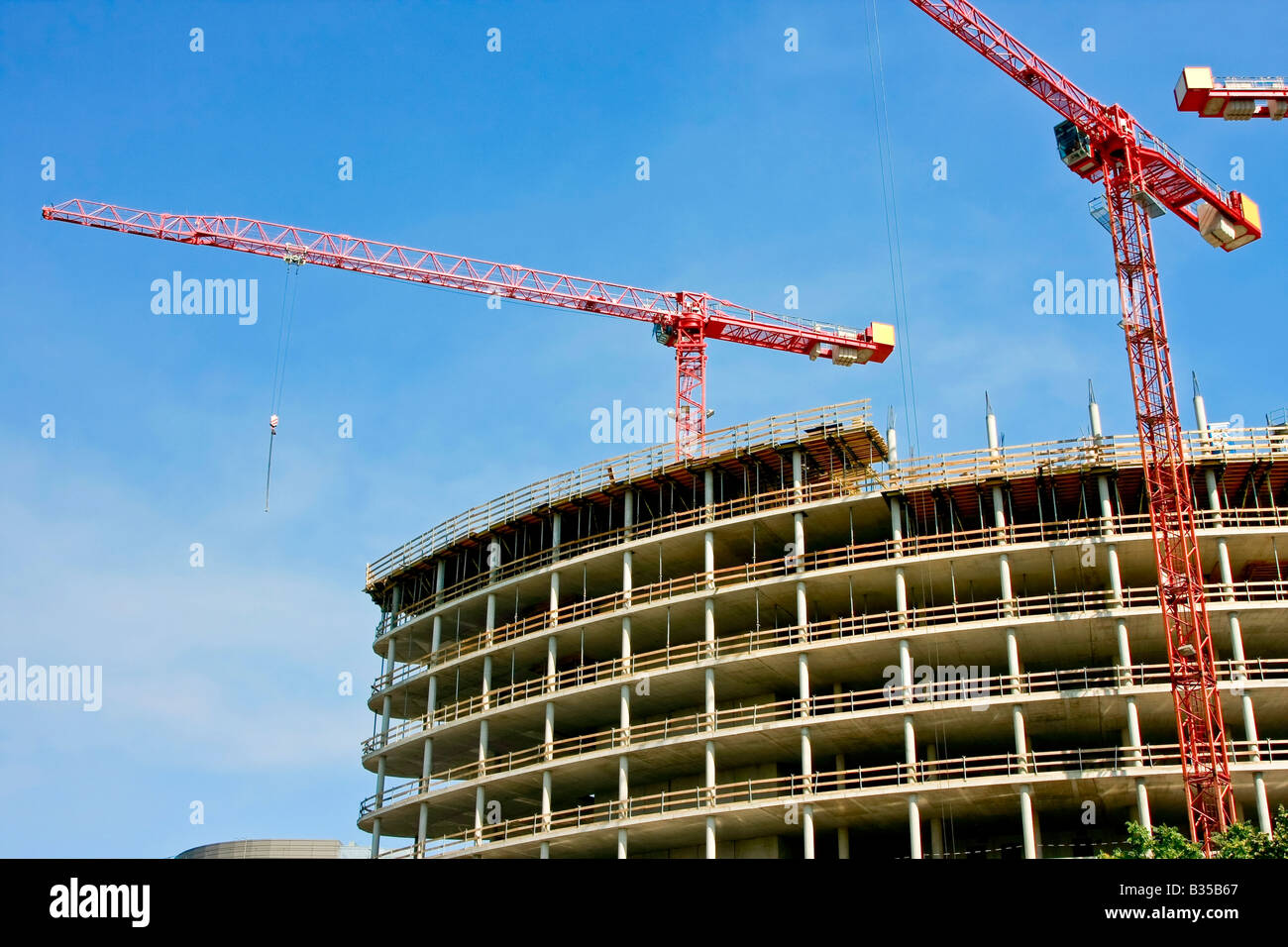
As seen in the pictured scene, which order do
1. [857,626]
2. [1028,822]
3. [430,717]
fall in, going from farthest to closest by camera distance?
1. [430,717]
2. [857,626]
3. [1028,822]

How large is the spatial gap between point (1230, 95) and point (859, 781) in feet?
126

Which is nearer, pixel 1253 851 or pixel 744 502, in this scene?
pixel 1253 851

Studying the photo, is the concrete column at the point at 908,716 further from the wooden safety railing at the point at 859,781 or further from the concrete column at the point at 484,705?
the concrete column at the point at 484,705

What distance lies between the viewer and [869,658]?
50406 mm

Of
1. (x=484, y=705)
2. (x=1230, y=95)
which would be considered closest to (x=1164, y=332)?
(x=1230, y=95)

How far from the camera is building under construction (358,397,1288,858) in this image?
4769 centimetres

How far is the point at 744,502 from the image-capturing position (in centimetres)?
5491

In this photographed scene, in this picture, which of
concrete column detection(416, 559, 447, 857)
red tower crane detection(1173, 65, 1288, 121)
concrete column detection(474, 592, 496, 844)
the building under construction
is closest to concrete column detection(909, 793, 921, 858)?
the building under construction

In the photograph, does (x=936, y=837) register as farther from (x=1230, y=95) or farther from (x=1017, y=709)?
(x=1230, y=95)

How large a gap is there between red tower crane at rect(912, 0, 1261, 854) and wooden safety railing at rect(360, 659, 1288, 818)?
176 cm

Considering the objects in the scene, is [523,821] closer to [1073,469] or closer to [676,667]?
[676,667]
